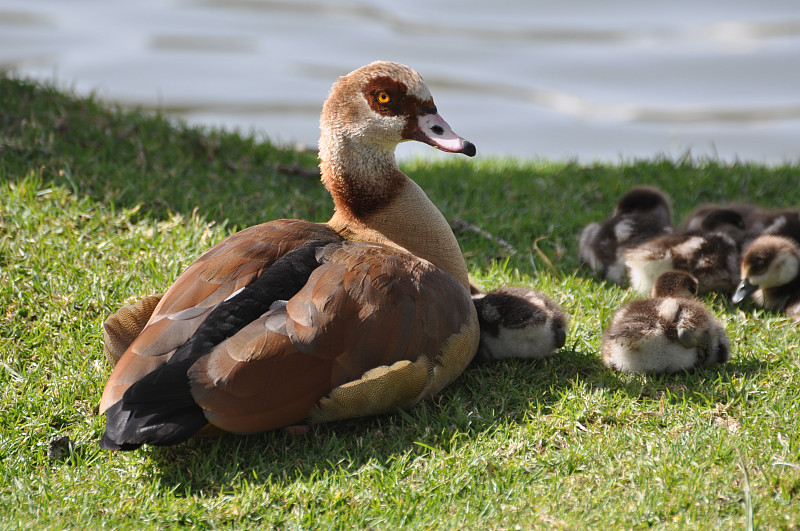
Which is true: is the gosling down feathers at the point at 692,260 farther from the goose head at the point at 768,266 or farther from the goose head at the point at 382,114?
the goose head at the point at 382,114

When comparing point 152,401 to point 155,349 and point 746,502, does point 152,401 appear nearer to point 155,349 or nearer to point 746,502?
point 155,349

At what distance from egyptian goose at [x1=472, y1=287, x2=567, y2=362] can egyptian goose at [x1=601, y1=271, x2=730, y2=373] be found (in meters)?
0.26

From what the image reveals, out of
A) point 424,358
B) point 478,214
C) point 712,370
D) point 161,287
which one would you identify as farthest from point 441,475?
point 478,214

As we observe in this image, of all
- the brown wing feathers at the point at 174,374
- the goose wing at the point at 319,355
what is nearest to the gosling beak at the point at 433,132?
the goose wing at the point at 319,355

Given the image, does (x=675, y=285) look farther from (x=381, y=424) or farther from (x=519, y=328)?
(x=381, y=424)

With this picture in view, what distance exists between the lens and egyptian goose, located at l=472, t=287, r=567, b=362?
4121 millimetres

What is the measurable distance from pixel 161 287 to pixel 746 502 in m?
3.18

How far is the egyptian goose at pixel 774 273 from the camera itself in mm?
4773

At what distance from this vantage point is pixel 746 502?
299 centimetres

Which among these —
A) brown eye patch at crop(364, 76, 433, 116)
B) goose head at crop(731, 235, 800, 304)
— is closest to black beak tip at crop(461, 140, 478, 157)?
brown eye patch at crop(364, 76, 433, 116)

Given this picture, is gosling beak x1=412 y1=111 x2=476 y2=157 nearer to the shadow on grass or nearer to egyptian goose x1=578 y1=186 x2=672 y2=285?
the shadow on grass

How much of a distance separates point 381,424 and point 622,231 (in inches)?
95.3

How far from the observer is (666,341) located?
4.01 m

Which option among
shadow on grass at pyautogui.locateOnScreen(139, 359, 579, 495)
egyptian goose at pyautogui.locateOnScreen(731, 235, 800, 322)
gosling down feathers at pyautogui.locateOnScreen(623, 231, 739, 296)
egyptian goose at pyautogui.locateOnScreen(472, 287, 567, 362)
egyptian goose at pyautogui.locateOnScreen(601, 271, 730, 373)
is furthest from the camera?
gosling down feathers at pyautogui.locateOnScreen(623, 231, 739, 296)
